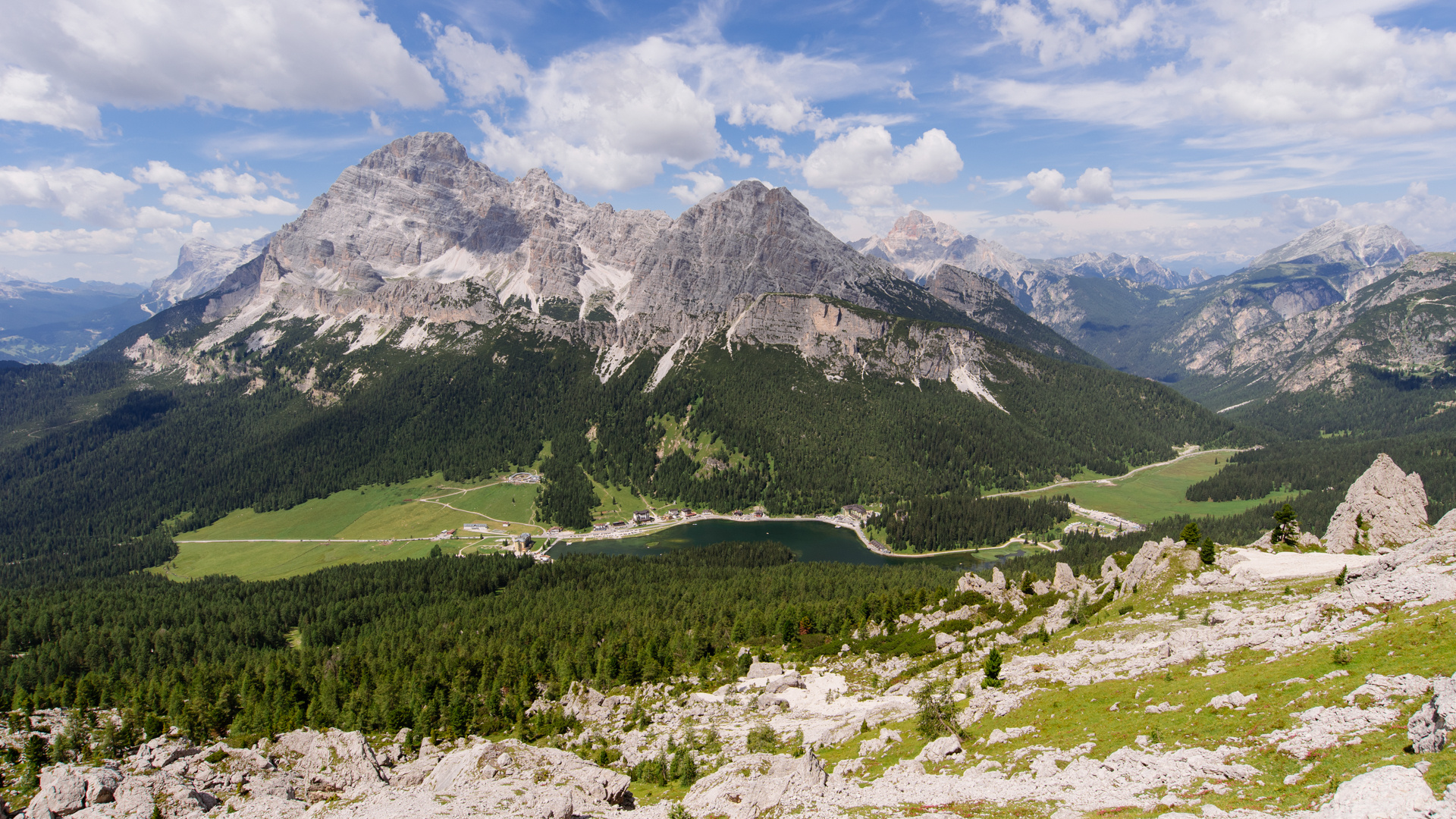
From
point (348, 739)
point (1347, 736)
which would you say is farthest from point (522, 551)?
point (1347, 736)

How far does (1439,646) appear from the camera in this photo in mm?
32812

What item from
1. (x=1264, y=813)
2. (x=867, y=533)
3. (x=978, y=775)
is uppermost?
(x=1264, y=813)

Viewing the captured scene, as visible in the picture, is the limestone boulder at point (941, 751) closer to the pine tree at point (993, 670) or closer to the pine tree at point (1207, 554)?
the pine tree at point (993, 670)

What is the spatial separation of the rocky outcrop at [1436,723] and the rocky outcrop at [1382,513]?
6191 centimetres

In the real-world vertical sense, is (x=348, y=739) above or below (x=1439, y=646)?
below

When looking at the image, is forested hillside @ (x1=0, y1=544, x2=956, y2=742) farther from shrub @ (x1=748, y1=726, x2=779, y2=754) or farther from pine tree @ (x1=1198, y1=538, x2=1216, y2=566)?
pine tree @ (x1=1198, y1=538, x2=1216, y2=566)

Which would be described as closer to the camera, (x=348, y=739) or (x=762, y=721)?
(x=348, y=739)

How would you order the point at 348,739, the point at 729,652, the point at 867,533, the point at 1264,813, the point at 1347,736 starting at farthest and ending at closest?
the point at 867,533, the point at 729,652, the point at 348,739, the point at 1347,736, the point at 1264,813

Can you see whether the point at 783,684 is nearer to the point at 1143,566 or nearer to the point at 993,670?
the point at 993,670

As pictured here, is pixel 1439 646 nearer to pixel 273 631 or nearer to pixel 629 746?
pixel 629 746

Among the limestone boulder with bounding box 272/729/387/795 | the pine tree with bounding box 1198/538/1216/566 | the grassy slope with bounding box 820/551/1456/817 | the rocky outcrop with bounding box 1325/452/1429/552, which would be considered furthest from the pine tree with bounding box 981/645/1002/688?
the limestone boulder with bounding box 272/729/387/795

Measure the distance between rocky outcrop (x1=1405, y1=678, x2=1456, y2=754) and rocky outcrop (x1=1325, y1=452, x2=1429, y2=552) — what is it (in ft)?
203

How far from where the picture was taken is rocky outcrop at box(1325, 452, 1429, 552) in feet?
228

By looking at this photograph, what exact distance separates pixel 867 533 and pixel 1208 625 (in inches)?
5722
